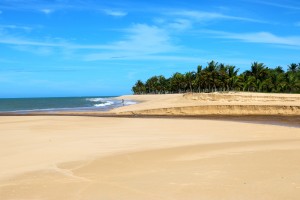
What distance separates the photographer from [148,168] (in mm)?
9281

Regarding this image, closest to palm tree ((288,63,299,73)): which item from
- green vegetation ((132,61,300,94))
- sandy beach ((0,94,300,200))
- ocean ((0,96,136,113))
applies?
green vegetation ((132,61,300,94))

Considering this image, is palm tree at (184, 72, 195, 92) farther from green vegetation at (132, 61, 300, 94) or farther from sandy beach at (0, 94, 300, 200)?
sandy beach at (0, 94, 300, 200)

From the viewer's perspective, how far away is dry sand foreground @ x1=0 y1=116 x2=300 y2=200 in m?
7.00

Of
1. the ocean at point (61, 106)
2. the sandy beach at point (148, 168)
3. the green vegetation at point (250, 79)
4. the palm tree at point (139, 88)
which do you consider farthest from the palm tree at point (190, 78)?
the sandy beach at point (148, 168)

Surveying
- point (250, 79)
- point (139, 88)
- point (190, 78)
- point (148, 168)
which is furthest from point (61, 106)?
point (139, 88)

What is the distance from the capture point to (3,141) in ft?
47.5

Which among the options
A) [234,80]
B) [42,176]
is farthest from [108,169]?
[234,80]

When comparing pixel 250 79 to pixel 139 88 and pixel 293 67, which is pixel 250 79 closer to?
pixel 293 67

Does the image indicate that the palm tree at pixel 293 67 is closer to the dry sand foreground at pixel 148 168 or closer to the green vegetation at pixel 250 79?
the green vegetation at pixel 250 79

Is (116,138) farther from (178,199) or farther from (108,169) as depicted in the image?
(178,199)

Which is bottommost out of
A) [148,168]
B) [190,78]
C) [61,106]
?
[148,168]

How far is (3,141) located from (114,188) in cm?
882

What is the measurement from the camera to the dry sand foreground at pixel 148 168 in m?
7.00

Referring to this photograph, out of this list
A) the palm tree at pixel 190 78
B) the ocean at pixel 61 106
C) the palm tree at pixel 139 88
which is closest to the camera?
the ocean at pixel 61 106
